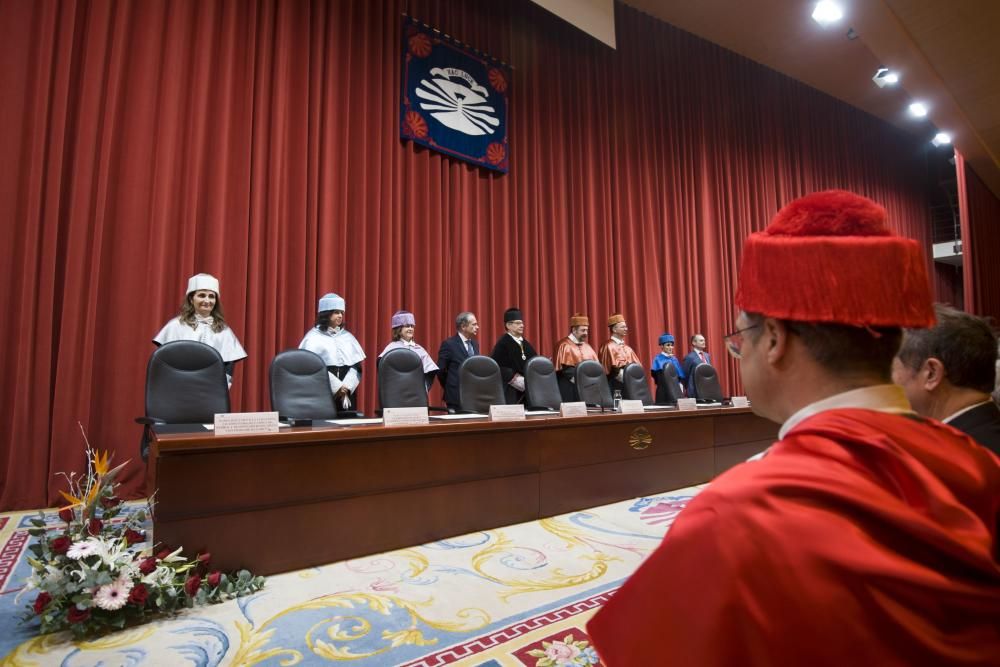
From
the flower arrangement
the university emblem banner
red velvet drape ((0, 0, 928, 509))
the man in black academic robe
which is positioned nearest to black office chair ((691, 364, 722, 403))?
red velvet drape ((0, 0, 928, 509))

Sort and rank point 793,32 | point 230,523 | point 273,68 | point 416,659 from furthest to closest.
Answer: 1. point 793,32
2. point 273,68
3. point 230,523
4. point 416,659

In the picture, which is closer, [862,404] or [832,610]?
[832,610]

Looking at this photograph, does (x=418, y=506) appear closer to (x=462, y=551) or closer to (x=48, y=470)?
(x=462, y=551)

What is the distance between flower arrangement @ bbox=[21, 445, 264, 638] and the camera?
4.40 feet

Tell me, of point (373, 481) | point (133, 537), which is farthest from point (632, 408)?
point (133, 537)

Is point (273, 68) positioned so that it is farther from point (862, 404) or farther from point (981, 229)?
point (981, 229)

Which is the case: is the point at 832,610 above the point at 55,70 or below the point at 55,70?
below

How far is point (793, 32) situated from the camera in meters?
6.63

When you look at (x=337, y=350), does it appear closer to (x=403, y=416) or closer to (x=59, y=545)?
(x=403, y=416)

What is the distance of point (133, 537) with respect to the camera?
4.93ft

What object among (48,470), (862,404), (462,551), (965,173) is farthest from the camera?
(965,173)

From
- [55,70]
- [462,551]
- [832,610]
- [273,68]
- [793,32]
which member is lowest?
[462,551]

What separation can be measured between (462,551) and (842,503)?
1748 millimetres

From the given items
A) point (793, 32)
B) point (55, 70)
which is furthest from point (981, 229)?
point (55, 70)
